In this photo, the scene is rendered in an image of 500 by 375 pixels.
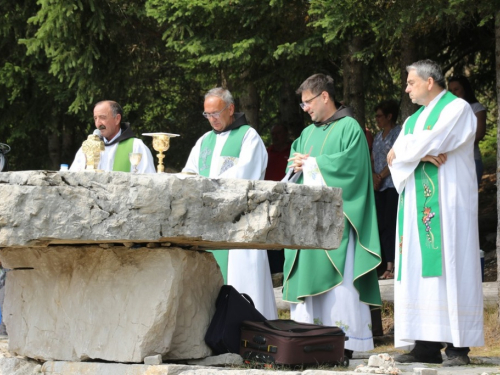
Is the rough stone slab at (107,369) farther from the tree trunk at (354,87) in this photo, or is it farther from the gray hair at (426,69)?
the tree trunk at (354,87)

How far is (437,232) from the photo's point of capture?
650 centimetres

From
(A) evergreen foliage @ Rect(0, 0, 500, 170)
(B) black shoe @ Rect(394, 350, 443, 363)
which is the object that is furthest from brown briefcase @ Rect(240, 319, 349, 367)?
(A) evergreen foliage @ Rect(0, 0, 500, 170)

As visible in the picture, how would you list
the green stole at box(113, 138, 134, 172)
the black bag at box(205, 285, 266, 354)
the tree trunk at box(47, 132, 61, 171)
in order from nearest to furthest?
1. the black bag at box(205, 285, 266, 354)
2. the green stole at box(113, 138, 134, 172)
3. the tree trunk at box(47, 132, 61, 171)

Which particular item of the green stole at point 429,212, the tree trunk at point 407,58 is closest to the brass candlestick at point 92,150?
the green stole at point 429,212

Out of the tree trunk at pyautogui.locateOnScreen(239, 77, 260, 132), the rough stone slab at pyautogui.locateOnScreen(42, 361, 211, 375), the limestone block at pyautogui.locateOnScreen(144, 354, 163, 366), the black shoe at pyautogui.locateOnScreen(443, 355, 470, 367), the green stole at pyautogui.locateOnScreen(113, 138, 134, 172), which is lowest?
the black shoe at pyautogui.locateOnScreen(443, 355, 470, 367)

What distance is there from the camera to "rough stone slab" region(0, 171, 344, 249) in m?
4.96

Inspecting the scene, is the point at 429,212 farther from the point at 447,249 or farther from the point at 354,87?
the point at 354,87

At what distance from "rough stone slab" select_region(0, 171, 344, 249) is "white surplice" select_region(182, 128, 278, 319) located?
80.8 inches

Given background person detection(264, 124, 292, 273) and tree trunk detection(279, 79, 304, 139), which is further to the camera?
tree trunk detection(279, 79, 304, 139)

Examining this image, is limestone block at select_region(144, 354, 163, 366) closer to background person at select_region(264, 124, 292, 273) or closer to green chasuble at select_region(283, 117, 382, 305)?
green chasuble at select_region(283, 117, 382, 305)

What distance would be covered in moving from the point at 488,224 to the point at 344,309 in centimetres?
541

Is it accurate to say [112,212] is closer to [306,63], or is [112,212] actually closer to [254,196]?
[254,196]

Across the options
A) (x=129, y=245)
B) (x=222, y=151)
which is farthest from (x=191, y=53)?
(x=129, y=245)

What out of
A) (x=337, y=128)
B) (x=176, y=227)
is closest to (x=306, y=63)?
(x=337, y=128)
